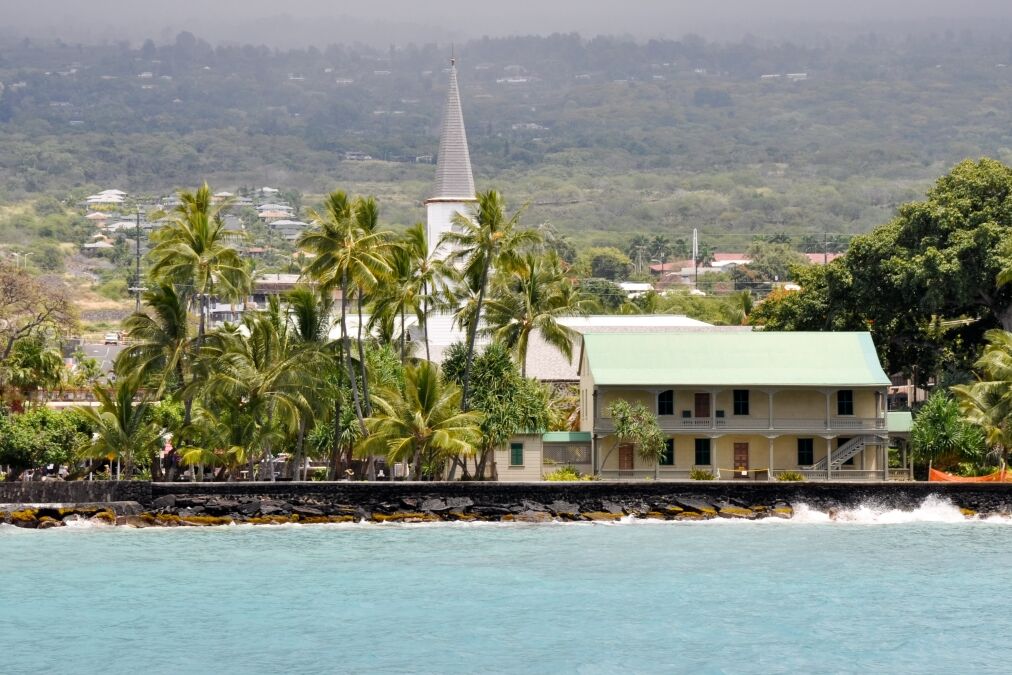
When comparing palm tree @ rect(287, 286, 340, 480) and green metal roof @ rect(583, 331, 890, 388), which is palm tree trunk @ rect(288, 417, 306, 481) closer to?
palm tree @ rect(287, 286, 340, 480)

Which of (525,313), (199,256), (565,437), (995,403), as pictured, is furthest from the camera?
(525,313)

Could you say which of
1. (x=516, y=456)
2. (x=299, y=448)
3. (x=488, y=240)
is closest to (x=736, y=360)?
(x=516, y=456)

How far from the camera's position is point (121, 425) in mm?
50781

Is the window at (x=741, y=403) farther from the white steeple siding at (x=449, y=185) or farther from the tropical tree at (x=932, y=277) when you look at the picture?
the white steeple siding at (x=449, y=185)

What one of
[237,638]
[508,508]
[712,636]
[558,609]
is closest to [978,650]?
[712,636]

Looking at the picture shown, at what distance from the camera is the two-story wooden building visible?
170 ft

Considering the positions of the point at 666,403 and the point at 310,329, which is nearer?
the point at 310,329

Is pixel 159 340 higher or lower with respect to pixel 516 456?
higher

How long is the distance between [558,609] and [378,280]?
58.4 feet

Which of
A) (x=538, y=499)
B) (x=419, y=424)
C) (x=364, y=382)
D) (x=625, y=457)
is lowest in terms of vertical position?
(x=538, y=499)

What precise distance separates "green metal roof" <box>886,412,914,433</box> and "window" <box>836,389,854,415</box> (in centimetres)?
152

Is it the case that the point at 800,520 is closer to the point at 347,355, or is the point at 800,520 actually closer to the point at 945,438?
the point at 945,438

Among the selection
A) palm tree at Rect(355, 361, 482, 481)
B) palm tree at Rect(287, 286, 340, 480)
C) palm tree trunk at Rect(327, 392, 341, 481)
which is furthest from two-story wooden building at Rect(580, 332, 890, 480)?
palm tree at Rect(287, 286, 340, 480)

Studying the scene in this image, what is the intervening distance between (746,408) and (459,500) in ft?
33.8
